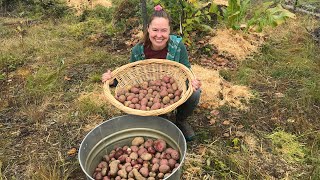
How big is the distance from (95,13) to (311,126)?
4.10 meters

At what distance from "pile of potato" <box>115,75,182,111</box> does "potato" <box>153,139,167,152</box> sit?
26 centimetres

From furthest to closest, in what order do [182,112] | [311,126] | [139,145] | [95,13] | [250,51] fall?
[95,13] < [250,51] < [311,126] < [182,112] < [139,145]

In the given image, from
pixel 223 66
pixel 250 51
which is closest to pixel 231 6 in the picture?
pixel 250 51

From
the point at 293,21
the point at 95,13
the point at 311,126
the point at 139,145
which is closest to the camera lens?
the point at 139,145

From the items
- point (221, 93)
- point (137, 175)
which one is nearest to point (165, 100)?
point (137, 175)

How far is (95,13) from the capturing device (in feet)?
18.7

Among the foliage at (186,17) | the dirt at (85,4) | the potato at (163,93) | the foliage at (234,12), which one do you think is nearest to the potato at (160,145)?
the potato at (163,93)

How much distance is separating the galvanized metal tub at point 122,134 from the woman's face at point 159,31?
0.63 metres

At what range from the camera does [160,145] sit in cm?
240

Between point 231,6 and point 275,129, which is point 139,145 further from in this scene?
point 231,6

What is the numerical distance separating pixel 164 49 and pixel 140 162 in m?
1.01

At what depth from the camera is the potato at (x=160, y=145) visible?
7.86 ft

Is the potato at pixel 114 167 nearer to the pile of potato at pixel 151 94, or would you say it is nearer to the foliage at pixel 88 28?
the pile of potato at pixel 151 94

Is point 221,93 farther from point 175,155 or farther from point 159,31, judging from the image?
point 175,155
